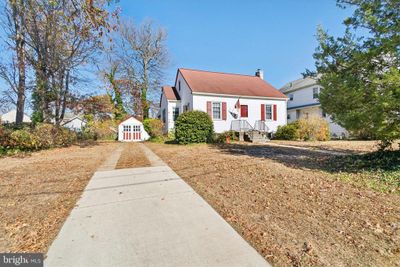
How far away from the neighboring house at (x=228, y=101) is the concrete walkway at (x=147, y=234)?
1530 centimetres

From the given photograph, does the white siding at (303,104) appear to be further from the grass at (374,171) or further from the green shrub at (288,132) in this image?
the grass at (374,171)

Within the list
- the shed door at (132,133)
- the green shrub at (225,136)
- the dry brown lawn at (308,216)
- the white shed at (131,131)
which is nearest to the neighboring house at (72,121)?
the white shed at (131,131)

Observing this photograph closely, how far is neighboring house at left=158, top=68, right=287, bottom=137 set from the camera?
20172 millimetres

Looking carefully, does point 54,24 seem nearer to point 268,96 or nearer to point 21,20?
point 21,20

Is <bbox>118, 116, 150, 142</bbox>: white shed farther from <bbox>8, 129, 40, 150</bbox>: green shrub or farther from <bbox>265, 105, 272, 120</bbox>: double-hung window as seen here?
<bbox>8, 129, 40, 150</bbox>: green shrub

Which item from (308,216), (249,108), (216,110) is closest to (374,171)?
(308,216)

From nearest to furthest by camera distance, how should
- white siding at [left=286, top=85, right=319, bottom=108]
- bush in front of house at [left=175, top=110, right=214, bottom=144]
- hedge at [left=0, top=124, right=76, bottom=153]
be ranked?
hedge at [left=0, top=124, right=76, bottom=153]
bush in front of house at [left=175, top=110, right=214, bottom=144]
white siding at [left=286, top=85, right=319, bottom=108]

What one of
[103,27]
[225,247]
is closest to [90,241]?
[225,247]

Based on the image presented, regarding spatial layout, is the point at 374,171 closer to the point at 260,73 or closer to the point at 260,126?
the point at 260,126

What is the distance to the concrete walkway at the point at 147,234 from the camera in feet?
7.99

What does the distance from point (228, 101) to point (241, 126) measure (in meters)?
2.93

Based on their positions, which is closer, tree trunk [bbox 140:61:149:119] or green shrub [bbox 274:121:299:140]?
green shrub [bbox 274:121:299:140]

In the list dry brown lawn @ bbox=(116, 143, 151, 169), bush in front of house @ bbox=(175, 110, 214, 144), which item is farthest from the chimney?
dry brown lawn @ bbox=(116, 143, 151, 169)

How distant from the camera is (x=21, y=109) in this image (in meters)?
14.1
